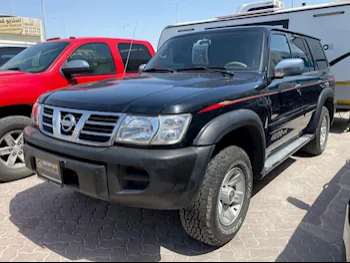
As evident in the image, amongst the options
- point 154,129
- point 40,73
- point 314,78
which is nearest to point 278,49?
point 314,78

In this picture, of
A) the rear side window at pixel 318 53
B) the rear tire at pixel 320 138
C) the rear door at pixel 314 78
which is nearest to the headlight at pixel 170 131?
the rear door at pixel 314 78

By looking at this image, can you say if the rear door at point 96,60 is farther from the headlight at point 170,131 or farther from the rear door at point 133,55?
the headlight at point 170,131

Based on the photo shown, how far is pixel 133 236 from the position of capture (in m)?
2.72

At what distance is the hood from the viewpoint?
2096mm

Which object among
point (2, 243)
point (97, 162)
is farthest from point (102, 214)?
point (97, 162)

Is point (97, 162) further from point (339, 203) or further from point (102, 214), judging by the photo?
point (339, 203)

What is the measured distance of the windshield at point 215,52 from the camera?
125 inches

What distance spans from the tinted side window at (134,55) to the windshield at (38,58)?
3.52ft

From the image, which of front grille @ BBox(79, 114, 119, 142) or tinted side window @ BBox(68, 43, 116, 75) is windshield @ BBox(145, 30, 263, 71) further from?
front grille @ BBox(79, 114, 119, 142)

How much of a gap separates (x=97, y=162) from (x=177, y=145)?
1.87 feet

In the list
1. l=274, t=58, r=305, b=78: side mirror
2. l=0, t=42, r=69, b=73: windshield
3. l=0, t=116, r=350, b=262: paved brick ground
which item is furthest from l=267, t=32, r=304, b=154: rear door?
l=0, t=42, r=69, b=73: windshield

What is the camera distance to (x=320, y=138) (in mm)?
4844

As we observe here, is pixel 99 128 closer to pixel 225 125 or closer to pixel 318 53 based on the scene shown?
pixel 225 125

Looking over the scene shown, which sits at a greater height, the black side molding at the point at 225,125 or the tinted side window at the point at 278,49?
the tinted side window at the point at 278,49
